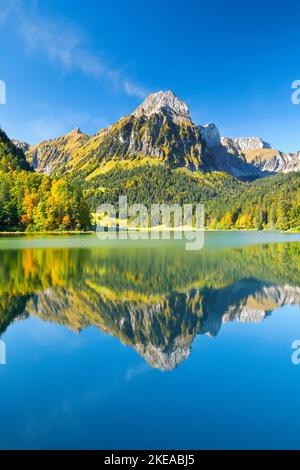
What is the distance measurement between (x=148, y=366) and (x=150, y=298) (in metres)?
10.9

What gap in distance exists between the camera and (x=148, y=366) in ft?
44.1

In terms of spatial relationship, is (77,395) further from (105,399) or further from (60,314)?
(60,314)

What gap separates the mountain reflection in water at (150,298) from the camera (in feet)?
57.3

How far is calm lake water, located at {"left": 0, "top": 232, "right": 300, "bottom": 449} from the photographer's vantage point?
9141 millimetres

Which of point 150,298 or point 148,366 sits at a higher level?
point 150,298

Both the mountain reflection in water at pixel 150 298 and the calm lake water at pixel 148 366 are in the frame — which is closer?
the calm lake water at pixel 148 366

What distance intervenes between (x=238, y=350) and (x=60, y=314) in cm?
1003

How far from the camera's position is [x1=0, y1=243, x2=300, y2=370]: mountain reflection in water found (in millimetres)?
17469

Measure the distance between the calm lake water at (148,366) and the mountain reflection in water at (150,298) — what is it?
110 mm

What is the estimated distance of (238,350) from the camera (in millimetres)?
15508

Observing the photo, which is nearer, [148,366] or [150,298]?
[148,366]

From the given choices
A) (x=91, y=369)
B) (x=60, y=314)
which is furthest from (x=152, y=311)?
(x=91, y=369)

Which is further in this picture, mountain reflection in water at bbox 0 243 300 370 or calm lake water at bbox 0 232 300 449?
mountain reflection in water at bbox 0 243 300 370

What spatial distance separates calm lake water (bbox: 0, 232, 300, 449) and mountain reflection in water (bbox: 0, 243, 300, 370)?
110mm
